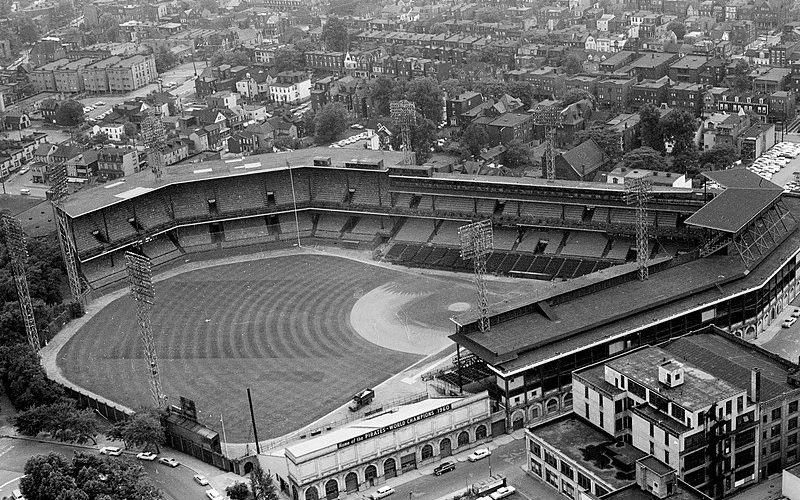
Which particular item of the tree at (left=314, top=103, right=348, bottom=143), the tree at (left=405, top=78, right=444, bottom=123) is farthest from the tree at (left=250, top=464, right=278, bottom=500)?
the tree at (left=405, top=78, right=444, bottom=123)

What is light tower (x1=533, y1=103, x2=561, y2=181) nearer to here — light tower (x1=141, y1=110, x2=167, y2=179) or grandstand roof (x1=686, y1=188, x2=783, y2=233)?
grandstand roof (x1=686, y1=188, x2=783, y2=233)

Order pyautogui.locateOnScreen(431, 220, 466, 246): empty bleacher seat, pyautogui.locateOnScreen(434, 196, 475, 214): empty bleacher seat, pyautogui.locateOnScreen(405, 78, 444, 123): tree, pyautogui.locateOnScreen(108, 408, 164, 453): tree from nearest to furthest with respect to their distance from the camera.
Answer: pyautogui.locateOnScreen(108, 408, 164, 453): tree < pyautogui.locateOnScreen(431, 220, 466, 246): empty bleacher seat < pyautogui.locateOnScreen(434, 196, 475, 214): empty bleacher seat < pyautogui.locateOnScreen(405, 78, 444, 123): tree


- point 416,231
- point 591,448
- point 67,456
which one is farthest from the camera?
point 416,231

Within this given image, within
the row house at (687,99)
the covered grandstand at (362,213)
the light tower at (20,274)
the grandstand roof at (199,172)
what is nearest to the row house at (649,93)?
the row house at (687,99)

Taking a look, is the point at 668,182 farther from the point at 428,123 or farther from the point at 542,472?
the point at 542,472

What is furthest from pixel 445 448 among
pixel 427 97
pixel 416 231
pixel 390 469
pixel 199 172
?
pixel 427 97

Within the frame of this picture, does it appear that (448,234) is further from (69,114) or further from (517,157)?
(69,114)
